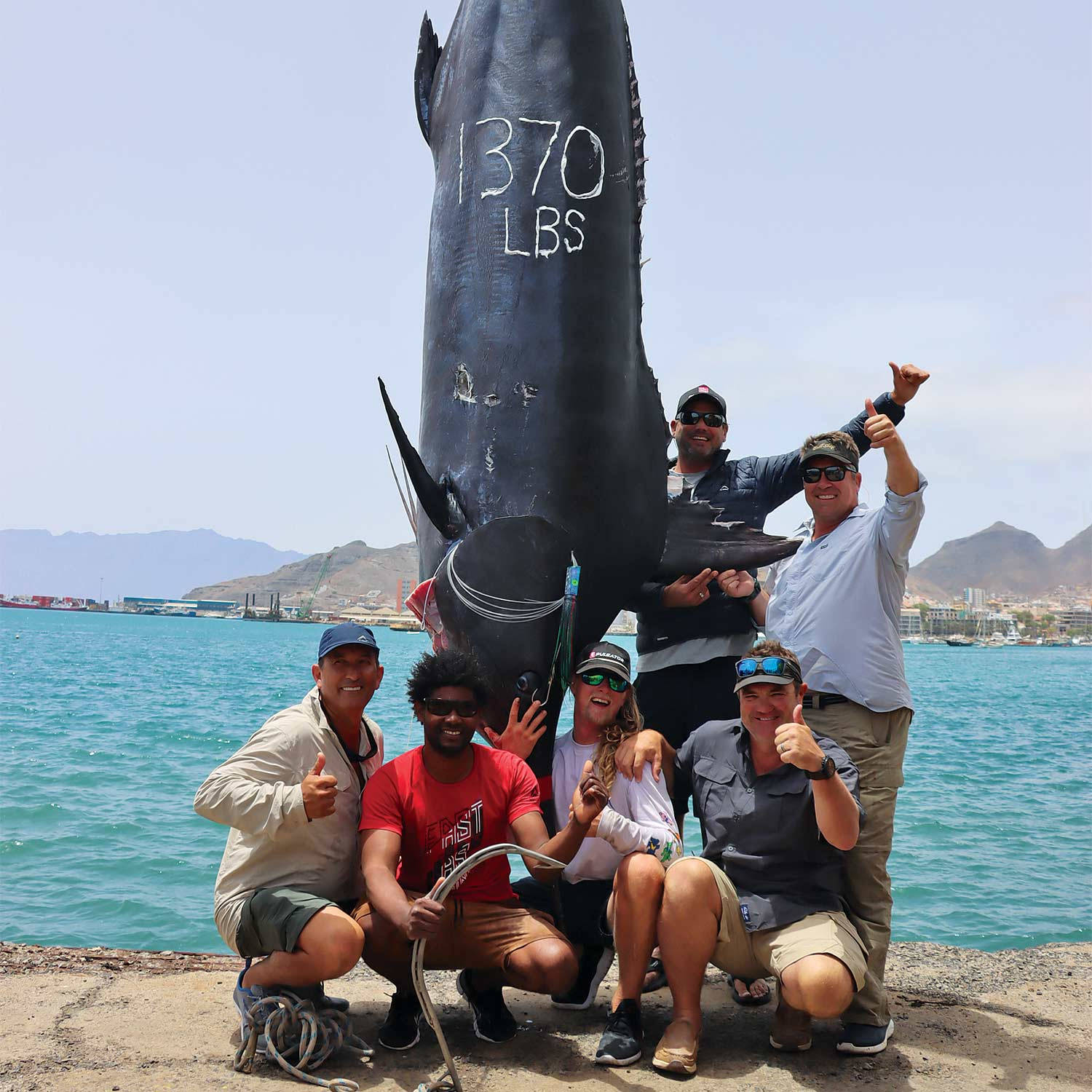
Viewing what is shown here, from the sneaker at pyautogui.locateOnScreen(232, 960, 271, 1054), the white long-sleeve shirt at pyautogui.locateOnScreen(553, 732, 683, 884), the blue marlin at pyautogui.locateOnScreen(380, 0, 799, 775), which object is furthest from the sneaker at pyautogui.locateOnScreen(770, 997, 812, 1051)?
the sneaker at pyautogui.locateOnScreen(232, 960, 271, 1054)

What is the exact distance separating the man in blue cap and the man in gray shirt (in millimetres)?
891

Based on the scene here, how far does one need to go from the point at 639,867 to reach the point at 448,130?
2719 millimetres

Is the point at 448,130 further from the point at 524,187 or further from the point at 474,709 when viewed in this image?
the point at 474,709

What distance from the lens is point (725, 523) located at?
346 centimetres

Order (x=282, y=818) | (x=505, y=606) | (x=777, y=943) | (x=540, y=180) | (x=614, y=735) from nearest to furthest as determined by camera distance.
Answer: (x=282, y=818) → (x=777, y=943) → (x=614, y=735) → (x=505, y=606) → (x=540, y=180)

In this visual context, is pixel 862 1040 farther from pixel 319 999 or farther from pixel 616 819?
pixel 319 999

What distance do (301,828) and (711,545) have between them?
1.62 m

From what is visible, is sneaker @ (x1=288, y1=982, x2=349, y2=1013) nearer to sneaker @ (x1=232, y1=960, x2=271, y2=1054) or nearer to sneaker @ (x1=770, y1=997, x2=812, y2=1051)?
sneaker @ (x1=232, y1=960, x2=271, y2=1054)

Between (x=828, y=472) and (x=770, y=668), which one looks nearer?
(x=770, y=668)

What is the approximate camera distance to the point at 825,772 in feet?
8.49

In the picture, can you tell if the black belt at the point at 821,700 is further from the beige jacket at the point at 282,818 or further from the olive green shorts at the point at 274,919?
the olive green shorts at the point at 274,919

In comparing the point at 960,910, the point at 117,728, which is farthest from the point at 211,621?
the point at 960,910

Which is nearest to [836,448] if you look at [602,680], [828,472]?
[828,472]

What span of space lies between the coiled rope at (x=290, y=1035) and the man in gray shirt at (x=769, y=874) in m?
0.88
